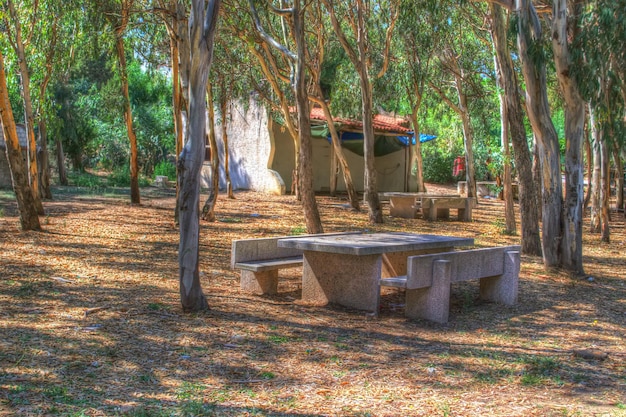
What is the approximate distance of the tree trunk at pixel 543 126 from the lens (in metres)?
9.09

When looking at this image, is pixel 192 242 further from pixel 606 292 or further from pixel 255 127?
pixel 255 127

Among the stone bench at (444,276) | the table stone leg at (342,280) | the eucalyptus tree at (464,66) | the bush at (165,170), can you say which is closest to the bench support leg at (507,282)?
the stone bench at (444,276)

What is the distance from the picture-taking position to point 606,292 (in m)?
8.53

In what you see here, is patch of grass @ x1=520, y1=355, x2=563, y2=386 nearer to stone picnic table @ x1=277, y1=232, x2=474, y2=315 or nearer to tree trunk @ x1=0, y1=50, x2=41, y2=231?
stone picnic table @ x1=277, y1=232, x2=474, y2=315

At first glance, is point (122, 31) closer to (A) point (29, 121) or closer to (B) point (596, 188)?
(A) point (29, 121)

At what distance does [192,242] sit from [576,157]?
5.54m

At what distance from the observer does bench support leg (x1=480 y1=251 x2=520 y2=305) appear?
763 centimetres

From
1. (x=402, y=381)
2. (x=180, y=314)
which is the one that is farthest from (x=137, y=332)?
(x=402, y=381)

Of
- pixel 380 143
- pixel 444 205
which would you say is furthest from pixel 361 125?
pixel 444 205

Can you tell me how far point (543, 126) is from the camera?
362 inches

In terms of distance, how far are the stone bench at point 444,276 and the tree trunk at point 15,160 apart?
21.9ft

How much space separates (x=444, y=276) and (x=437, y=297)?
0.70 ft

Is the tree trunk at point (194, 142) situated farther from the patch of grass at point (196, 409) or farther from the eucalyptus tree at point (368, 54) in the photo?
the eucalyptus tree at point (368, 54)

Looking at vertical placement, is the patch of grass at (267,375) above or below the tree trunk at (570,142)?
below
